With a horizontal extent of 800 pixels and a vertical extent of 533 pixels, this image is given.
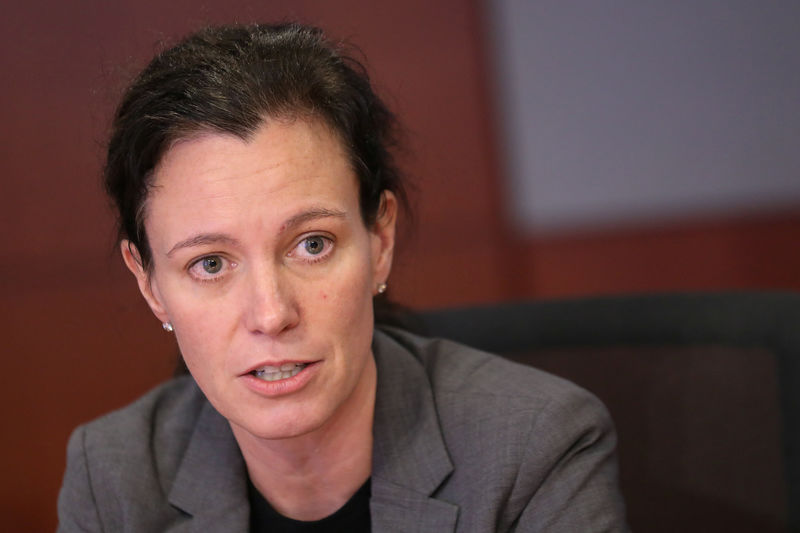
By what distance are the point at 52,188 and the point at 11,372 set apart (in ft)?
1.85

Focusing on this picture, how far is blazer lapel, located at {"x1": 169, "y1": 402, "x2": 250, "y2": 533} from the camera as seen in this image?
1481 millimetres

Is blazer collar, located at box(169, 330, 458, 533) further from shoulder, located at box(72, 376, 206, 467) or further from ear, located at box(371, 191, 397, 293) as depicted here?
ear, located at box(371, 191, 397, 293)

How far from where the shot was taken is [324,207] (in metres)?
1.30

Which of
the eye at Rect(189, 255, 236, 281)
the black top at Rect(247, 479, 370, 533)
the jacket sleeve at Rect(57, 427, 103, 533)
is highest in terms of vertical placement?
the eye at Rect(189, 255, 236, 281)

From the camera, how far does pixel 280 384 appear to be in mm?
1289

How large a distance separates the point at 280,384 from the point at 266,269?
16 centimetres

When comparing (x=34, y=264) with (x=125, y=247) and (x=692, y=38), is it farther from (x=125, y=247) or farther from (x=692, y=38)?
(x=692, y=38)

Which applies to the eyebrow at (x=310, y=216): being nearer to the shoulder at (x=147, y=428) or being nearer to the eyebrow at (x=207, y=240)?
the eyebrow at (x=207, y=240)

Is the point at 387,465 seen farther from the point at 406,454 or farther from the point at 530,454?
the point at 530,454

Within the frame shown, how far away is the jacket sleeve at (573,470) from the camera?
4.37 ft

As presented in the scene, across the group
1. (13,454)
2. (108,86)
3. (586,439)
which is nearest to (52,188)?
(13,454)

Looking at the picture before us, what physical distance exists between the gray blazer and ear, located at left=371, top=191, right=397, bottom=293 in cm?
17

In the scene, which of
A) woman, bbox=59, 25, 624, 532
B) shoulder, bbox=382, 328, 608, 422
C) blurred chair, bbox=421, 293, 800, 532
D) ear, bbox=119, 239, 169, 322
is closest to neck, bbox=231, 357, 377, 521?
woman, bbox=59, 25, 624, 532

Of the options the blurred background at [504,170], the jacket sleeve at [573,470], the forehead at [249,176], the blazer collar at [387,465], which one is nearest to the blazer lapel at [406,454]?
the blazer collar at [387,465]
